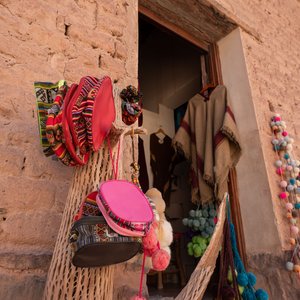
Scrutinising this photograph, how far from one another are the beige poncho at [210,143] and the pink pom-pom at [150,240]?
3.77ft

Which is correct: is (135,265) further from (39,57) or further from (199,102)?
(199,102)

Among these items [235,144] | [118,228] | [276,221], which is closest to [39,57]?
[118,228]

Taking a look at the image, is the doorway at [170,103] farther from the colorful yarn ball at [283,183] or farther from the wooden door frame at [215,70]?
the colorful yarn ball at [283,183]

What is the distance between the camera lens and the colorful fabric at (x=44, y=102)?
0.80 meters

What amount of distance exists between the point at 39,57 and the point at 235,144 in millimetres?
1331

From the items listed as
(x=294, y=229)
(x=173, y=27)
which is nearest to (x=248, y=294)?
(x=294, y=229)

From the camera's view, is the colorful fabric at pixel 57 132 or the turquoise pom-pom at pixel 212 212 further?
the turquoise pom-pom at pixel 212 212

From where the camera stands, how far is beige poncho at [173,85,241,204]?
1841 mm

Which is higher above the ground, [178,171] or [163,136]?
[163,136]

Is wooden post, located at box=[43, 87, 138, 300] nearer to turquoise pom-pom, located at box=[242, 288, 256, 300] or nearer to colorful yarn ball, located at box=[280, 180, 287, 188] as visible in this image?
turquoise pom-pom, located at box=[242, 288, 256, 300]

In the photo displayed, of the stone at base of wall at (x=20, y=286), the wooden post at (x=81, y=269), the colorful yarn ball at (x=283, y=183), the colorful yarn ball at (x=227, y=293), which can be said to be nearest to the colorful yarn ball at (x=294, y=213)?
the colorful yarn ball at (x=283, y=183)

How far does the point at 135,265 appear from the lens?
105cm

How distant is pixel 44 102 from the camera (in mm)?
823

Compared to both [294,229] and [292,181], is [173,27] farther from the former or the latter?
[294,229]
